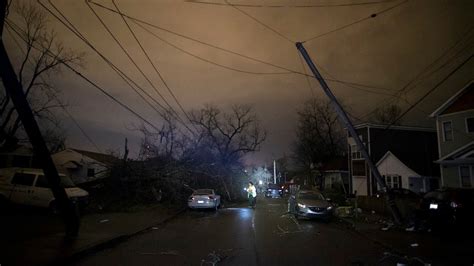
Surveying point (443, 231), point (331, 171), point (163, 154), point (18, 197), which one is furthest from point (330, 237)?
point (331, 171)

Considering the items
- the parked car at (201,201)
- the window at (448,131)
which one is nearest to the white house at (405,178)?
the window at (448,131)

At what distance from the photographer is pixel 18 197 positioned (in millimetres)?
19766

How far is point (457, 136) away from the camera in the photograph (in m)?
29.9

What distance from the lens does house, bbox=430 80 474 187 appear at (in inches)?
1096

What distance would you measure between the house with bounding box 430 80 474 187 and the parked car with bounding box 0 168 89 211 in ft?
74.5

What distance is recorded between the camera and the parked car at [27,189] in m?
19.7

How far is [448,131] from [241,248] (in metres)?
24.1

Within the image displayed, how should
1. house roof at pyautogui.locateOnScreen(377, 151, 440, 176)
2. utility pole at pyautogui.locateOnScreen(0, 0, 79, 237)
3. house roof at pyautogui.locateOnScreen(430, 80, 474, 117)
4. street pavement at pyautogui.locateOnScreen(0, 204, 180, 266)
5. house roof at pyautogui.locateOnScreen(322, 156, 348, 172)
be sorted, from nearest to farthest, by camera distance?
street pavement at pyautogui.locateOnScreen(0, 204, 180, 266)
utility pole at pyautogui.locateOnScreen(0, 0, 79, 237)
house roof at pyautogui.locateOnScreen(430, 80, 474, 117)
house roof at pyautogui.locateOnScreen(377, 151, 440, 176)
house roof at pyautogui.locateOnScreen(322, 156, 348, 172)

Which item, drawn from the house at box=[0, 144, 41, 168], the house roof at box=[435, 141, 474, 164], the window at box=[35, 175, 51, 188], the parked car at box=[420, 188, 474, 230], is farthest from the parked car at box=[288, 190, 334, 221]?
the house at box=[0, 144, 41, 168]

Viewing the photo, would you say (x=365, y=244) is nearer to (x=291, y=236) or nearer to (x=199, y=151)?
(x=291, y=236)

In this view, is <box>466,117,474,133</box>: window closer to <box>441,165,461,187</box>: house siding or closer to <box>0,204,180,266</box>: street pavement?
<box>441,165,461,187</box>: house siding

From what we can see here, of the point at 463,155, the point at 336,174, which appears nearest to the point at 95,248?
the point at 463,155

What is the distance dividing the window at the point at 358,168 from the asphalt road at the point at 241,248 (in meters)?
30.4

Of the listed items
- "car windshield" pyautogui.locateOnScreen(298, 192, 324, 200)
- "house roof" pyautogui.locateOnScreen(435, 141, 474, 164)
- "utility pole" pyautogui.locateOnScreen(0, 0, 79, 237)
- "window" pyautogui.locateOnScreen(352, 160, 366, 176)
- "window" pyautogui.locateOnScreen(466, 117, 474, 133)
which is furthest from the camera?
"window" pyautogui.locateOnScreen(352, 160, 366, 176)
